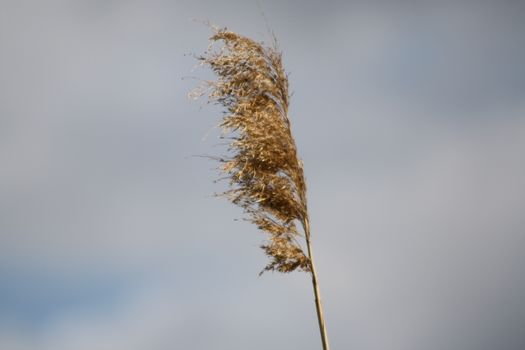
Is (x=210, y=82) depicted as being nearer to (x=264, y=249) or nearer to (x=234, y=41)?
(x=234, y=41)

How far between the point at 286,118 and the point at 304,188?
1020 mm

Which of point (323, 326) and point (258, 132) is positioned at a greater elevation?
point (258, 132)

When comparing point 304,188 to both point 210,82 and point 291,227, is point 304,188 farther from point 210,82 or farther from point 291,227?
point 210,82

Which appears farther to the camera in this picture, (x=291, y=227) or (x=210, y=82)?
(x=210, y=82)

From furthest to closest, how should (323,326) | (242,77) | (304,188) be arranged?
(242,77), (304,188), (323,326)

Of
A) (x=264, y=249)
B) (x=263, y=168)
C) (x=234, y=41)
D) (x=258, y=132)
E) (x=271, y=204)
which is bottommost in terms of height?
(x=264, y=249)

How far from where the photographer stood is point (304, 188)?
7.07 meters

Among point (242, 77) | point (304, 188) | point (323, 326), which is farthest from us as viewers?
point (242, 77)

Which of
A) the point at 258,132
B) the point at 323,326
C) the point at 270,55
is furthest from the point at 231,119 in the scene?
the point at 323,326

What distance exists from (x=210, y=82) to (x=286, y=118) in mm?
1254

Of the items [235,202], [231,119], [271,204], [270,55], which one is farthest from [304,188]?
[270,55]

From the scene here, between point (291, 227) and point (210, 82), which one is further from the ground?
point (210, 82)

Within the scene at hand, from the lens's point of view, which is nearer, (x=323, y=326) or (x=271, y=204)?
(x=323, y=326)

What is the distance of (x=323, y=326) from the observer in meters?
6.63
